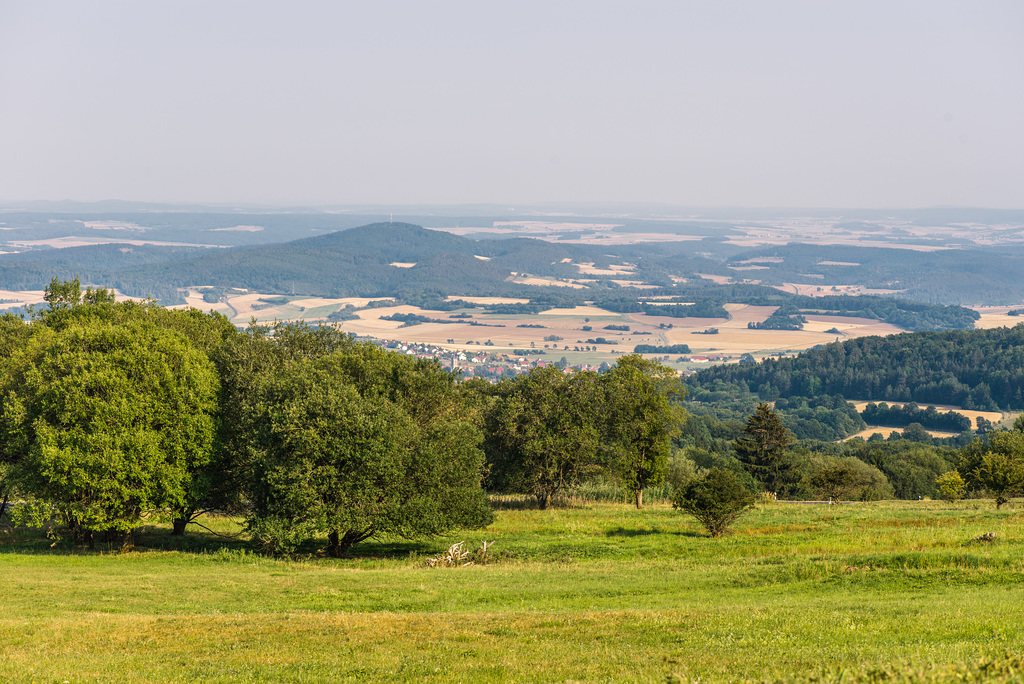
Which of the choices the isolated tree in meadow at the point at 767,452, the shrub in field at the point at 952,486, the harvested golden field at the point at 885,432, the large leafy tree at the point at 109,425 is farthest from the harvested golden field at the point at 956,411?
the large leafy tree at the point at 109,425

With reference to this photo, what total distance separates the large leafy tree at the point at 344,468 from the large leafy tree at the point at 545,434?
13.2 meters

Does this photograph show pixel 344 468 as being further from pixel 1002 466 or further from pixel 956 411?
pixel 956 411

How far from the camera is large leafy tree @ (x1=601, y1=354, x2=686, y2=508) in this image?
50.8m

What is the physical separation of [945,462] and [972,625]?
86.3 m

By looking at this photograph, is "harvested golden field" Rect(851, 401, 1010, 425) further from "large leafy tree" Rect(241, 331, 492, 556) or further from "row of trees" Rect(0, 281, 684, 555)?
"row of trees" Rect(0, 281, 684, 555)

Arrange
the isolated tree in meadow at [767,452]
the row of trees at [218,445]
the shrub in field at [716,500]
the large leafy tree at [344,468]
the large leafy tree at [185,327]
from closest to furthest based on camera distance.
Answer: the row of trees at [218,445] < the large leafy tree at [344,468] < the large leafy tree at [185,327] < the shrub in field at [716,500] < the isolated tree in meadow at [767,452]

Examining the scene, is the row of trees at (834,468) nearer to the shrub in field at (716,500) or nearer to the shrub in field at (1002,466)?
the shrub in field at (1002,466)

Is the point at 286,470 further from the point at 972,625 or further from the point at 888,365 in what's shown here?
the point at 888,365

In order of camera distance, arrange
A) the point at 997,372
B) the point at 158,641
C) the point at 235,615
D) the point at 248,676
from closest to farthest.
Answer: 1. the point at 248,676
2. the point at 158,641
3. the point at 235,615
4. the point at 997,372

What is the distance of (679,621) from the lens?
17750mm

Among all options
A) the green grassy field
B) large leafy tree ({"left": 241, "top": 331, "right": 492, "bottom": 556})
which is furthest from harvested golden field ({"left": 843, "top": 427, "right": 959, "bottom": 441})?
large leafy tree ({"left": 241, "top": 331, "right": 492, "bottom": 556})

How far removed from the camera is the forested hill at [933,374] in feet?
571

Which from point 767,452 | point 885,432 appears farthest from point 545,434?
point 885,432

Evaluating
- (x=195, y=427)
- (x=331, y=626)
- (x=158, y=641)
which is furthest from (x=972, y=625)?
(x=195, y=427)
